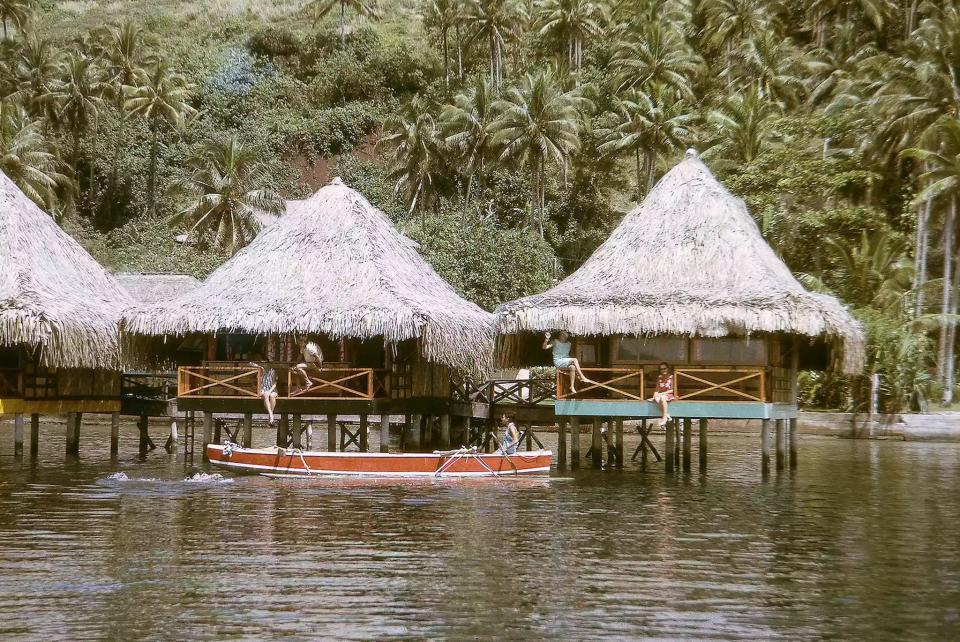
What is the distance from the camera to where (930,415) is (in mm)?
41938

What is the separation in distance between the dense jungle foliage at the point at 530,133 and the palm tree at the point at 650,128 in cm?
13

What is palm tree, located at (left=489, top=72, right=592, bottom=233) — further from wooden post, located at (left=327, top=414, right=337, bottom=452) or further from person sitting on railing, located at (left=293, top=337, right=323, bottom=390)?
person sitting on railing, located at (left=293, top=337, right=323, bottom=390)

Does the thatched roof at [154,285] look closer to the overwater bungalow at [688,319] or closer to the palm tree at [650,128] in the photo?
the overwater bungalow at [688,319]

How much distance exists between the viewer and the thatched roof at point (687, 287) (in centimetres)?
2645

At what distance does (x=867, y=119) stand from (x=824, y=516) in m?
30.5

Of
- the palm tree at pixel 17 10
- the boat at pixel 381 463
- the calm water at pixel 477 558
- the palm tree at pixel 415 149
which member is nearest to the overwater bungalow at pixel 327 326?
the boat at pixel 381 463

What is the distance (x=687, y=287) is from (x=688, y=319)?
5.18ft

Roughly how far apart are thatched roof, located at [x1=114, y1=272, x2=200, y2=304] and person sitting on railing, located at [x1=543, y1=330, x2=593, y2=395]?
853 inches

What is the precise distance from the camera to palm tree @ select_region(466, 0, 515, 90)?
228ft

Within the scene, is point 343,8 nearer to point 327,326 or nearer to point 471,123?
point 471,123

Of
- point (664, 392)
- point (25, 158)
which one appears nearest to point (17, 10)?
point (25, 158)

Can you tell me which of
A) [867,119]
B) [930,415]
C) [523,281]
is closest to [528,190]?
[523,281]

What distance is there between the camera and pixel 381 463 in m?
26.1

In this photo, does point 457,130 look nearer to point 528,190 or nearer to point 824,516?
point 528,190
